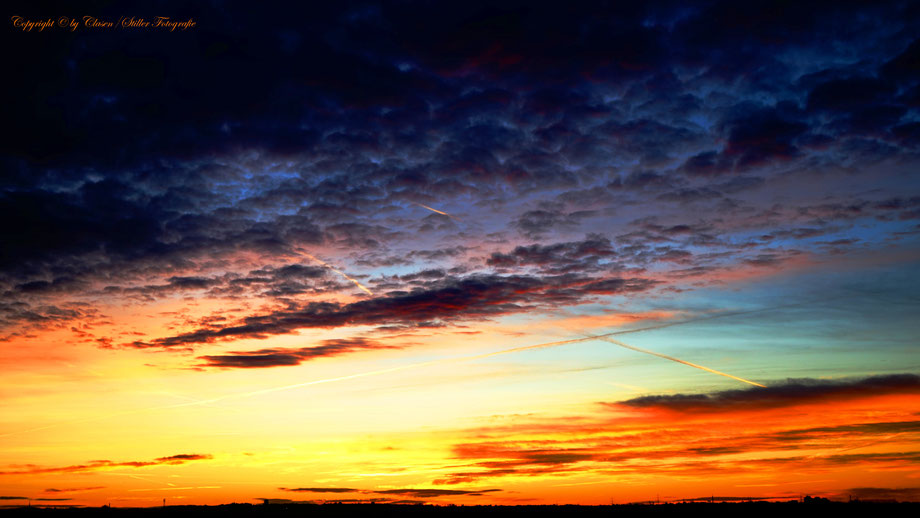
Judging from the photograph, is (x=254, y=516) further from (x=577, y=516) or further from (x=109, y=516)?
(x=577, y=516)

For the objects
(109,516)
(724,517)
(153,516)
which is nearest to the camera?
(724,517)

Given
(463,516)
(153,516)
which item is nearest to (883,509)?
(463,516)

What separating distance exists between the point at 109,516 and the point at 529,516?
123m

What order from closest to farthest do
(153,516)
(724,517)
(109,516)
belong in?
(724,517) → (153,516) → (109,516)

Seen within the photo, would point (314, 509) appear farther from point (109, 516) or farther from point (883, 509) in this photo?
point (883, 509)

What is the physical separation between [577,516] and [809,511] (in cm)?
5398

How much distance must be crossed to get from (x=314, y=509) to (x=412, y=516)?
5371 cm

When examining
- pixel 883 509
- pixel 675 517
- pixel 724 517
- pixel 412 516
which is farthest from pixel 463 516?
pixel 883 509

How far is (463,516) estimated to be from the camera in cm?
14925

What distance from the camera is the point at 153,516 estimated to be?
15262cm

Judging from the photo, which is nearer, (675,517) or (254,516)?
(675,517)

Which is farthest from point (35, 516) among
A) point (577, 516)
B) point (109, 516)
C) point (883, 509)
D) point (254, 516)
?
point (883, 509)

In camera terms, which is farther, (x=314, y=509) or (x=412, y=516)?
(x=314, y=509)

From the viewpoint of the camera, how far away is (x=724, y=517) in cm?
14262
